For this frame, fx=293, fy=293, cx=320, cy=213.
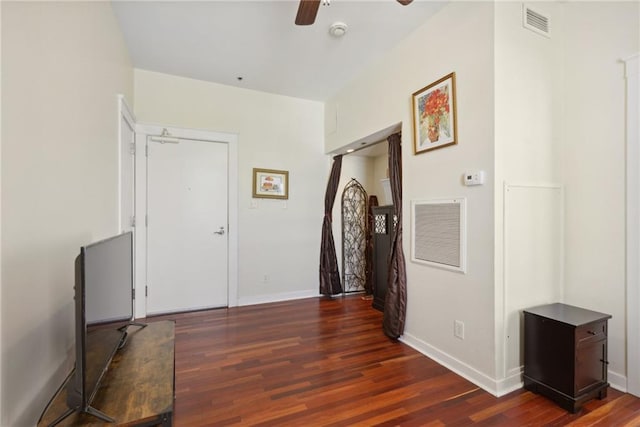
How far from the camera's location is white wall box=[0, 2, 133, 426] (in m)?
0.99

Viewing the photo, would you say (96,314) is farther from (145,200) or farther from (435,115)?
(145,200)

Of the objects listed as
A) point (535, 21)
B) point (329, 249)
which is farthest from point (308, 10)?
point (329, 249)

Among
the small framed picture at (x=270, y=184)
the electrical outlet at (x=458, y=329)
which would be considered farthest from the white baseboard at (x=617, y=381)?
the small framed picture at (x=270, y=184)

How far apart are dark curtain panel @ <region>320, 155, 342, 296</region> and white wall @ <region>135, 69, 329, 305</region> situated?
11cm

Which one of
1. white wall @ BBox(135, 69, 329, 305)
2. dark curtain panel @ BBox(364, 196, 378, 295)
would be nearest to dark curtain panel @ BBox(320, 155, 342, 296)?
white wall @ BBox(135, 69, 329, 305)

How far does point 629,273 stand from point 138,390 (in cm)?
289

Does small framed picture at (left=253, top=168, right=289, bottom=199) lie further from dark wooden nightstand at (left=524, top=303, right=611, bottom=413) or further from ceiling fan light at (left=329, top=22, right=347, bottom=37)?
dark wooden nightstand at (left=524, top=303, right=611, bottom=413)

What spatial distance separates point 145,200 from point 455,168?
3.29 meters

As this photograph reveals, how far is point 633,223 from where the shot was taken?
1.90 meters

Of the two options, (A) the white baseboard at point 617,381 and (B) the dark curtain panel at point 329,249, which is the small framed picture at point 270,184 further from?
(A) the white baseboard at point 617,381

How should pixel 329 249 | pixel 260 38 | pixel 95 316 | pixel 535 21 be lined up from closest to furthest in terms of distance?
pixel 95 316
pixel 535 21
pixel 260 38
pixel 329 249

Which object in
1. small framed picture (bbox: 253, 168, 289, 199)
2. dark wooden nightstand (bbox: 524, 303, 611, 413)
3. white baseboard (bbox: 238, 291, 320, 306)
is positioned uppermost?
small framed picture (bbox: 253, 168, 289, 199)

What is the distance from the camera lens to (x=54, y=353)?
128 cm

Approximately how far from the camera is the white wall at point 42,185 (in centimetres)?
99
